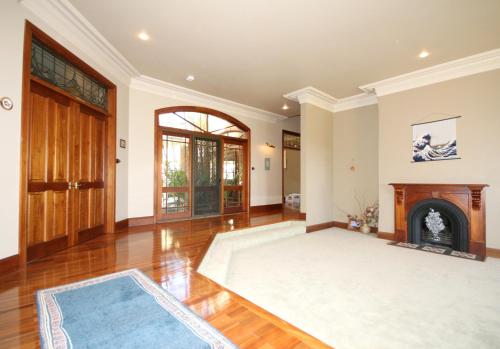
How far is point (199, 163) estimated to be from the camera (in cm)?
579

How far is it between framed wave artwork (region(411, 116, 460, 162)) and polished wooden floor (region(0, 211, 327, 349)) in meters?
4.13

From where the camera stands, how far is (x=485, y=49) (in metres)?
3.53

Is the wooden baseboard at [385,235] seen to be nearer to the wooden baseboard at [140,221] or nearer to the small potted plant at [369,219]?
the small potted plant at [369,219]

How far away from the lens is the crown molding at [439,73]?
12.1 ft

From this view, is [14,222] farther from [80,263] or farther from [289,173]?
[289,173]

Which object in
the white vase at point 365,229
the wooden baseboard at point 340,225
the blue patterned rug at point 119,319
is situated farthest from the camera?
the wooden baseboard at point 340,225

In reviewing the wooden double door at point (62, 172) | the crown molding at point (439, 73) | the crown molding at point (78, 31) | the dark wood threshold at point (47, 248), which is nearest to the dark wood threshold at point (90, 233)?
the wooden double door at point (62, 172)

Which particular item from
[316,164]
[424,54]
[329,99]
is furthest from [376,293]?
[329,99]

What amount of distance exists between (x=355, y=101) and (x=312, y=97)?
3.69ft

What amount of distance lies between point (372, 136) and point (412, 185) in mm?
1507

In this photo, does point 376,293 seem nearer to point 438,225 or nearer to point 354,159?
point 438,225

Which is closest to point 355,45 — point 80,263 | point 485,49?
point 485,49

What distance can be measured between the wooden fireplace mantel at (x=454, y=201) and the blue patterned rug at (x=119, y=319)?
4379mm

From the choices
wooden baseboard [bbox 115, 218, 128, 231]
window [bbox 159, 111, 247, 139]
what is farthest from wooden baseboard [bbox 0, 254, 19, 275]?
window [bbox 159, 111, 247, 139]
